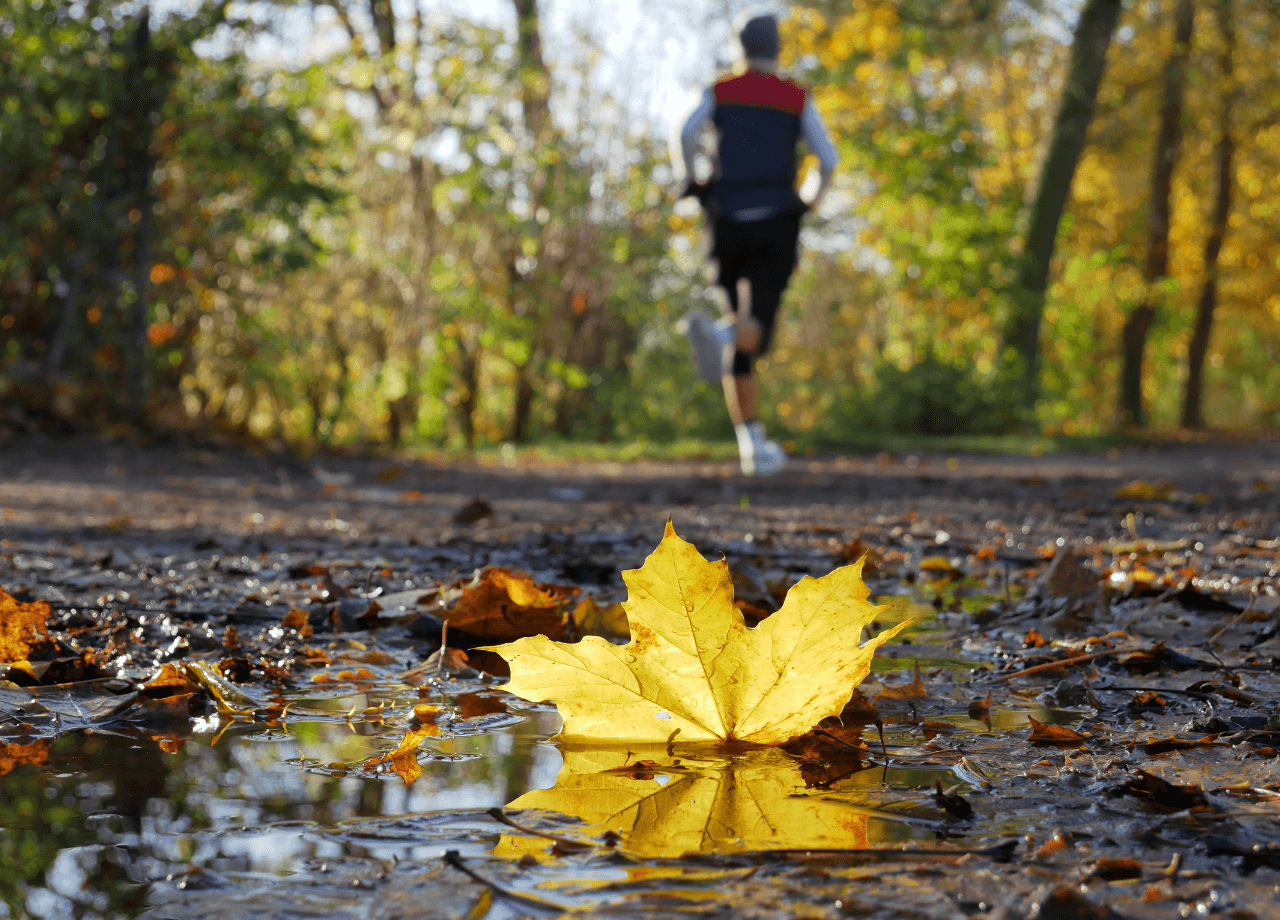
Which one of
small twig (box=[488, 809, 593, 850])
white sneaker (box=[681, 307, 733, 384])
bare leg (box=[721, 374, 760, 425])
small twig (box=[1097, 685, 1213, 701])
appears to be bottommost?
small twig (box=[488, 809, 593, 850])

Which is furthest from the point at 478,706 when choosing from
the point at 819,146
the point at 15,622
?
the point at 819,146

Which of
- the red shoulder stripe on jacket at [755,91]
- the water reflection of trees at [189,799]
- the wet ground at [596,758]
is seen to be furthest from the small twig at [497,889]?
the red shoulder stripe on jacket at [755,91]

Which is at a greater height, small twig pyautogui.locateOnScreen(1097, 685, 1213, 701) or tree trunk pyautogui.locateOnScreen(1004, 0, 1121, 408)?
tree trunk pyautogui.locateOnScreen(1004, 0, 1121, 408)

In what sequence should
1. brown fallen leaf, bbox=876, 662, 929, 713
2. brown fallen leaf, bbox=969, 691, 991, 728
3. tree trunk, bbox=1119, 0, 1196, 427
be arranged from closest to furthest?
1. brown fallen leaf, bbox=969, 691, 991, 728
2. brown fallen leaf, bbox=876, 662, 929, 713
3. tree trunk, bbox=1119, 0, 1196, 427

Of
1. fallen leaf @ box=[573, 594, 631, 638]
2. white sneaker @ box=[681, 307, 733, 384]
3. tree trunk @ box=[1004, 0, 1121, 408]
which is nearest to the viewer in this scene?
fallen leaf @ box=[573, 594, 631, 638]

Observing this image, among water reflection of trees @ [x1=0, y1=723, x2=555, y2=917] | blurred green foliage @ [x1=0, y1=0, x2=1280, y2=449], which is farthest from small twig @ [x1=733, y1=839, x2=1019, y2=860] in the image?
blurred green foliage @ [x1=0, y1=0, x2=1280, y2=449]

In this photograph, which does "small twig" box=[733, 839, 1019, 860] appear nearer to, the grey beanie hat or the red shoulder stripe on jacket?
the red shoulder stripe on jacket

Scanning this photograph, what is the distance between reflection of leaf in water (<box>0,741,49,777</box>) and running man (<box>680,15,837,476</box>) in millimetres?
4674

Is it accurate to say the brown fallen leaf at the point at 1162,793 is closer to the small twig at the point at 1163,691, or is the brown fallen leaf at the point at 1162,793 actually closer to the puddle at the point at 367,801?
the puddle at the point at 367,801

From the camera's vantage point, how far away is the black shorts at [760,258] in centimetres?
571

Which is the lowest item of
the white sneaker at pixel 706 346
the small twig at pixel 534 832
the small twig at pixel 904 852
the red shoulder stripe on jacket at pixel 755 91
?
the small twig at pixel 534 832

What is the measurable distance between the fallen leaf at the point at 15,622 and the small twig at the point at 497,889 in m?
0.88

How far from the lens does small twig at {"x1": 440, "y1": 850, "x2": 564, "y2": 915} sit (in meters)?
0.84

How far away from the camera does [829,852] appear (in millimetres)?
950
